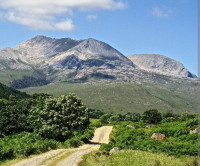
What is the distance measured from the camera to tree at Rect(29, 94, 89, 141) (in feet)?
251

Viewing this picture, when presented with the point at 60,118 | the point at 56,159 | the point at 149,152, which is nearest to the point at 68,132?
the point at 60,118

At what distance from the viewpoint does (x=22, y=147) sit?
4797 cm

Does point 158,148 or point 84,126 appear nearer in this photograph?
point 158,148

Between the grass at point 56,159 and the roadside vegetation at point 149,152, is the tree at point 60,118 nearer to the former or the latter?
the roadside vegetation at point 149,152

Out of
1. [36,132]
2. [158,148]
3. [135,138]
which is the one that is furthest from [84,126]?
[158,148]

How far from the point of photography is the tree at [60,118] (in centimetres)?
7650

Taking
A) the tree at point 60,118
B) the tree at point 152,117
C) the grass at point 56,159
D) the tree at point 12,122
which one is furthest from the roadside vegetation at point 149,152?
the tree at point 152,117

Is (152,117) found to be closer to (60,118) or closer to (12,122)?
(12,122)

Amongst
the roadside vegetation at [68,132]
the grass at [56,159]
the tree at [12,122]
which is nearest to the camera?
the grass at [56,159]

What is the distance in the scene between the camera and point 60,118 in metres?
79.2

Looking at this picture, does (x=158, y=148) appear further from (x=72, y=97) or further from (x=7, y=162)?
(x=72, y=97)

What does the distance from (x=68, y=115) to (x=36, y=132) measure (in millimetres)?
9178

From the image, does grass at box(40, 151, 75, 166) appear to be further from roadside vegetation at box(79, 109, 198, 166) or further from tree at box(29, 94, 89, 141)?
tree at box(29, 94, 89, 141)

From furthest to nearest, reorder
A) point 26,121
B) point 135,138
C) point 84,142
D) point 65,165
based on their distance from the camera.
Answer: point 26,121 → point 84,142 → point 135,138 → point 65,165
